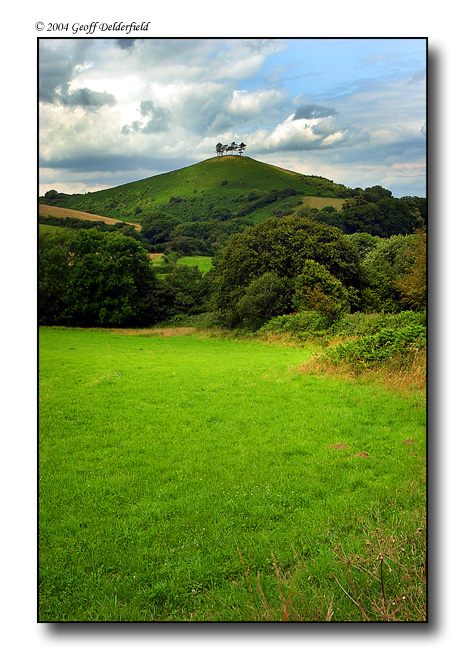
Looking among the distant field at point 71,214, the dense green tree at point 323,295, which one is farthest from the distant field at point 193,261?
the dense green tree at point 323,295

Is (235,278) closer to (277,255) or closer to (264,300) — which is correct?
(264,300)

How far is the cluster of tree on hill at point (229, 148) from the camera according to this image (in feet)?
13.8

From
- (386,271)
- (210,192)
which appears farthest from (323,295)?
(210,192)

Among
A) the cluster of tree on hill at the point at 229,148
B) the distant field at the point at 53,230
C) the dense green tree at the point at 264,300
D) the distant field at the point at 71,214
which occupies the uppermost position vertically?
the cluster of tree on hill at the point at 229,148

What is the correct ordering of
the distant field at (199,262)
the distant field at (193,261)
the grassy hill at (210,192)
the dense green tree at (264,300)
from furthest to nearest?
the dense green tree at (264,300)
the distant field at (199,262)
the distant field at (193,261)
the grassy hill at (210,192)

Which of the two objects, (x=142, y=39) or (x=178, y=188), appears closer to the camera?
(x=142, y=39)

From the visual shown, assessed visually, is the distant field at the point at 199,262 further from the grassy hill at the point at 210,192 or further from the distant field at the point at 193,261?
the grassy hill at the point at 210,192

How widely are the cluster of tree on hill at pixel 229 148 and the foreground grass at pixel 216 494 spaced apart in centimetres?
248

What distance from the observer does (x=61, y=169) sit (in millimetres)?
3799

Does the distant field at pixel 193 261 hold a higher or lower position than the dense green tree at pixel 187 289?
higher

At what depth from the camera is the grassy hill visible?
14.3ft
